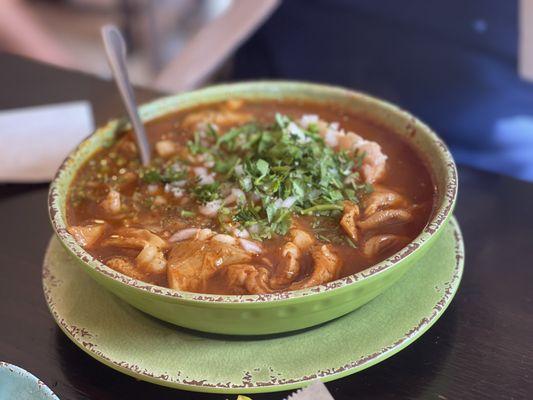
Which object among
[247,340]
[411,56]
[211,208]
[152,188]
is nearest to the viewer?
[247,340]

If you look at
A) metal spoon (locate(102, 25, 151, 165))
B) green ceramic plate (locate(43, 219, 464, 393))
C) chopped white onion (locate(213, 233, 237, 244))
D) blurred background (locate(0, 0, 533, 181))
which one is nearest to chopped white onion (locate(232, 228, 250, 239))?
chopped white onion (locate(213, 233, 237, 244))

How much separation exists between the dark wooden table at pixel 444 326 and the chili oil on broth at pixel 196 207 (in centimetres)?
20

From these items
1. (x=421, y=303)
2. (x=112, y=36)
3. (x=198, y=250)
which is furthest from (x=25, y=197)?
(x=421, y=303)

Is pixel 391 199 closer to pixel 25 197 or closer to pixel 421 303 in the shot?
pixel 421 303

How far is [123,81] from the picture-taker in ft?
5.82

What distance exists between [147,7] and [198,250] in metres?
4.53

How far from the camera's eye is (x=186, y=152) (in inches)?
66.6

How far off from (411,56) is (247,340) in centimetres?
186

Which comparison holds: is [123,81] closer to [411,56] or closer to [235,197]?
[235,197]


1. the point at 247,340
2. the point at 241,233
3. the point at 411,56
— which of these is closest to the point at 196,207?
the point at 241,233

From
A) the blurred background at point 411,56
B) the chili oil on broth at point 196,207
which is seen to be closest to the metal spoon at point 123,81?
the chili oil on broth at point 196,207

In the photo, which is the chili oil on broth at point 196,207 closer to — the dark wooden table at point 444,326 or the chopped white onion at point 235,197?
the chopped white onion at point 235,197

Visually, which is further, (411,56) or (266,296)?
(411,56)

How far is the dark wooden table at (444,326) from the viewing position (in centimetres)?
124
